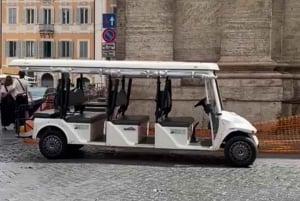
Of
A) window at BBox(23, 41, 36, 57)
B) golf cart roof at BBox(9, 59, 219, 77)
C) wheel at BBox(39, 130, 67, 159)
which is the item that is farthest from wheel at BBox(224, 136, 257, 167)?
window at BBox(23, 41, 36, 57)

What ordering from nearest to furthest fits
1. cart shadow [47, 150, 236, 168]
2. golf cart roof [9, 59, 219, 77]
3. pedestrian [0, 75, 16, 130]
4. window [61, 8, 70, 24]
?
golf cart roof [9, 59, 219, 77] → cart shadow [47, 150, 236, 168] → pedestrian [0, 75, 16, 130] → window [61, 8, 70, 24]

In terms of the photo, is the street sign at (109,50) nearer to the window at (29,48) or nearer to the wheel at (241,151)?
the wheel at (241,151)

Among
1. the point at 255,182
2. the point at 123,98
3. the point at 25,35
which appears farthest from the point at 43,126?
the point at 25,35

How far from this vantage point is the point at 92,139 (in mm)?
14180

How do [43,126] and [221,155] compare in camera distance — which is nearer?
[43,126]

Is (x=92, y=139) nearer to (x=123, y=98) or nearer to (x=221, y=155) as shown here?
(x=123, y=98)

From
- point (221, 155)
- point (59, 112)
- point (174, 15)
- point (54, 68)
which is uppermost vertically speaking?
point (174, 15)

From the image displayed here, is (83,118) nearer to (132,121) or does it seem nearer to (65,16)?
(132,121)

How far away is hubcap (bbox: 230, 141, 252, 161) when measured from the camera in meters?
13.5

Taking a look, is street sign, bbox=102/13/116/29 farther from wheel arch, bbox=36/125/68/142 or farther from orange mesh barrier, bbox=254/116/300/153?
wheel arch, bbox=36/125/68/142

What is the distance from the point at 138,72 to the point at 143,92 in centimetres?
537

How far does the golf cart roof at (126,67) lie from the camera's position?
13.8 m

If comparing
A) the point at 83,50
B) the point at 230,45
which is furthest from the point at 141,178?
the point at 83,50

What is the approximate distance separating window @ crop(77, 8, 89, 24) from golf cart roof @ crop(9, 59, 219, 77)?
6888cm
